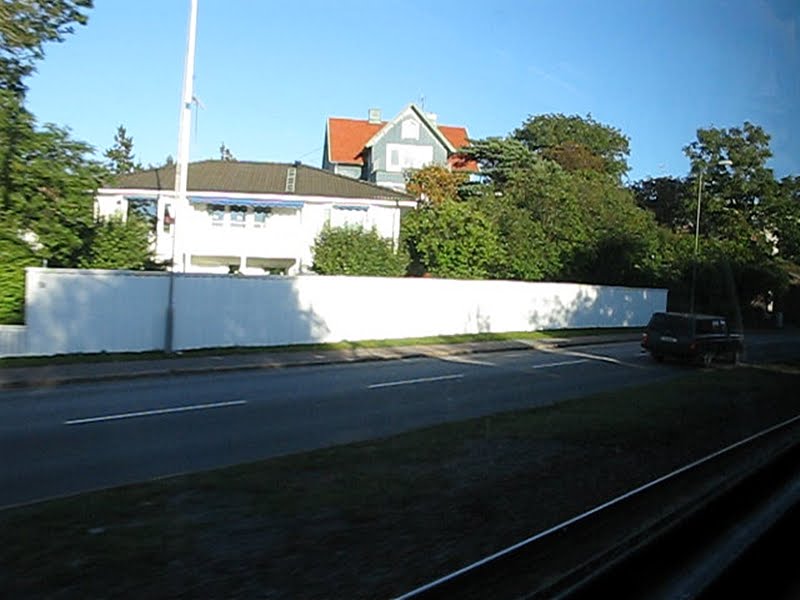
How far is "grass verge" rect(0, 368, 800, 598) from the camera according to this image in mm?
5137

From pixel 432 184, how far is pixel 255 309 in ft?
110

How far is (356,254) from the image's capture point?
38.9m

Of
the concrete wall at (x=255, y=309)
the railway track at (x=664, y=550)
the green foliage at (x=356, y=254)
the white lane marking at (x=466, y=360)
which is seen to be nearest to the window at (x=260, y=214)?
the green foliage at (x=356, y=254)

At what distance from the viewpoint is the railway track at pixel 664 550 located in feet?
17.0

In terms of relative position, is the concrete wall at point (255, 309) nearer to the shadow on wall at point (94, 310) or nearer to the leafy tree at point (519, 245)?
the shadow on wall at point (94, 310)

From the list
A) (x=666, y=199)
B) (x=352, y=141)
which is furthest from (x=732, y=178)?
(x=352, y=141)

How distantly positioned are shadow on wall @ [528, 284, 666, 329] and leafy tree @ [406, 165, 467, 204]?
14731mm

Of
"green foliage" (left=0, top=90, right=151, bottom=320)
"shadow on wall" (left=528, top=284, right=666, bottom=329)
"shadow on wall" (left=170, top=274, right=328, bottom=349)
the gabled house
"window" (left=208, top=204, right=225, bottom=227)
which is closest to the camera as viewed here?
"green foliage" (left=0, top=90, right=151, bottom=320)

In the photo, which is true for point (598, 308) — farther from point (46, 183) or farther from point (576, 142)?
point (576, 142)

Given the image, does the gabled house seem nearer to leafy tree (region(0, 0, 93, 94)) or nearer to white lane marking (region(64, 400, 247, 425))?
leafy tree (region(0, 0, 93, 94))

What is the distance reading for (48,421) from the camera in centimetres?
1207

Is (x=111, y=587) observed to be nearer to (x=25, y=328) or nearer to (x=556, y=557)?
(x=556, y=557)

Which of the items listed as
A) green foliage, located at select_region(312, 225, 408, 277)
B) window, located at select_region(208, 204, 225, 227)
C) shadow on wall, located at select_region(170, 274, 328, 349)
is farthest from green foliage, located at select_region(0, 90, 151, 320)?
window, located at select_region(208, 204, 225, 227)

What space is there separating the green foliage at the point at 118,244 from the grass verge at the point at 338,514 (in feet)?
56.8
